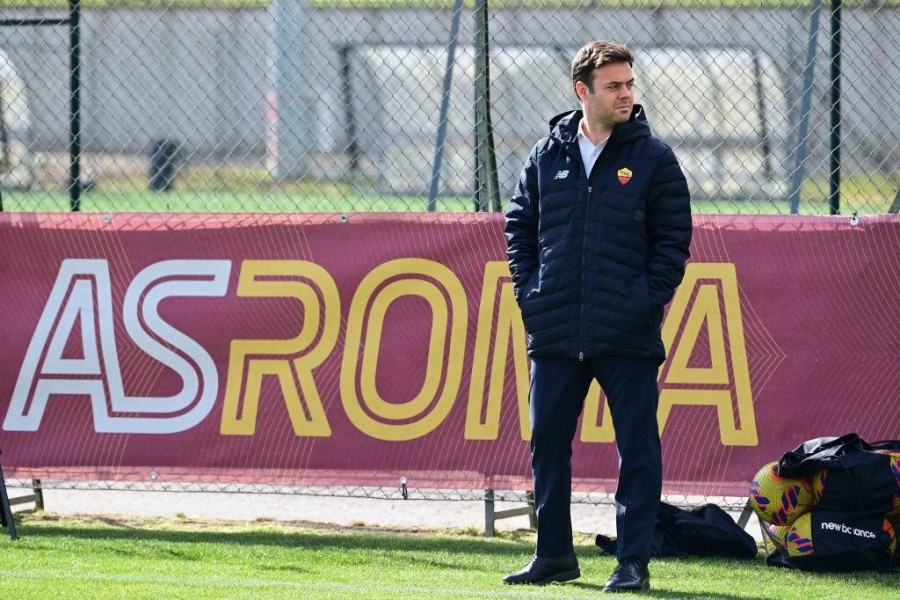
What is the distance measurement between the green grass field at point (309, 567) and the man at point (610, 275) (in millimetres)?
469

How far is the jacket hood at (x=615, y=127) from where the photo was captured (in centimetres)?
498

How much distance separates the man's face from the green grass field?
1726mm

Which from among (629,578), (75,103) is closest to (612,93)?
(629,578)

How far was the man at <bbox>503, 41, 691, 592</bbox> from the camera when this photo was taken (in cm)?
492

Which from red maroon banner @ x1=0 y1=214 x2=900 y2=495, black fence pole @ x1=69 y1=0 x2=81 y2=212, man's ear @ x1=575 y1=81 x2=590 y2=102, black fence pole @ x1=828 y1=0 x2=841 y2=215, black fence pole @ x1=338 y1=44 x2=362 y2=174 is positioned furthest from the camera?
black fence pole @ x1=338 y1=44 x2=362 y2=174

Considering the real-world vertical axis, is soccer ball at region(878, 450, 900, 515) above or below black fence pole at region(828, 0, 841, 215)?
below

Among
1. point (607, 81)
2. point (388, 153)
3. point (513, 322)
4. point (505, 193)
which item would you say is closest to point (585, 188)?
point (607, 81)

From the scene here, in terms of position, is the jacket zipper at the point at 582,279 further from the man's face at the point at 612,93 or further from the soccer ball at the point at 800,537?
the soccer ball at the point at 800,537

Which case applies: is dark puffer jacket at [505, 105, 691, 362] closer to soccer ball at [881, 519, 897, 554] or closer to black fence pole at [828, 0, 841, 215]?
soccer ball at [881, 519, 897, 554]

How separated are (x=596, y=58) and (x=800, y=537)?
211 centimetres

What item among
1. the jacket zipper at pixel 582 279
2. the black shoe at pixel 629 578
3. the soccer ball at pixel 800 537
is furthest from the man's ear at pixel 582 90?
the soccer ball at pixel 800 537

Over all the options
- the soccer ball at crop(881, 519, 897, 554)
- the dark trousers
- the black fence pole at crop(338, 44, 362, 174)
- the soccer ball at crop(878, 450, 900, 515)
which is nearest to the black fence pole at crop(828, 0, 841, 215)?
the soccer ball at crop(878, 450, 900, 515)

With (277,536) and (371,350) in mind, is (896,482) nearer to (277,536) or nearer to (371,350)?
(371,350)

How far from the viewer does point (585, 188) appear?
16.4 ft
